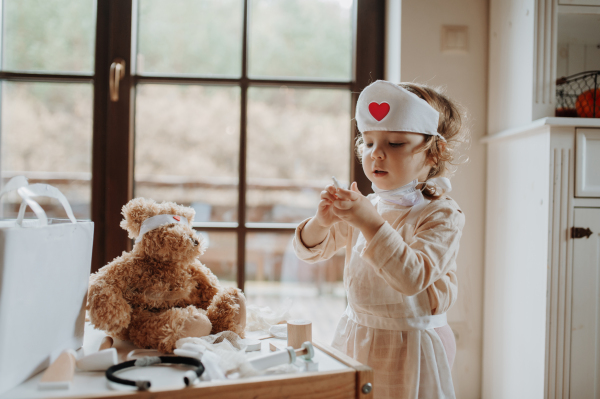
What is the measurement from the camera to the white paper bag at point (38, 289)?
0.63 meters

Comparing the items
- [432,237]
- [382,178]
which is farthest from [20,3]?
[432,237]

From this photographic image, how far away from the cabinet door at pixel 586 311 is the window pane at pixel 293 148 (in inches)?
27.7

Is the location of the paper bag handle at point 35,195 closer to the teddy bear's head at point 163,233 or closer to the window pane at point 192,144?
the teddy bear's head at point 163,233

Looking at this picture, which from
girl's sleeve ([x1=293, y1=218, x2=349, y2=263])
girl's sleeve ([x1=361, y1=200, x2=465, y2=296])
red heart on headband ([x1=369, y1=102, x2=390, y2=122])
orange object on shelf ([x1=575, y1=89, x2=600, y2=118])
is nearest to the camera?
girl's sleeve ([x1=361, y1=200, x2=465, y2=296])

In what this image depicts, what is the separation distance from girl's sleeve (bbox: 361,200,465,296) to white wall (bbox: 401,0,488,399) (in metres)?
0.47

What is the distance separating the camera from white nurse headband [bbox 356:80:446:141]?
83 cm

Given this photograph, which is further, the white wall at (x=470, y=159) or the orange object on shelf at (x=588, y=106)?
the white wall at (x=470, y=159)

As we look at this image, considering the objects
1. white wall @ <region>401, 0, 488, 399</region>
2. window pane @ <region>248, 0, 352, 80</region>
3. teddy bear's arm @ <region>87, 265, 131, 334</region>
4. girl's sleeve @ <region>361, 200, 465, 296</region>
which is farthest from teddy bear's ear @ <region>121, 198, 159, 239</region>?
white wall @ <region>401, 0, 488, 399</region>

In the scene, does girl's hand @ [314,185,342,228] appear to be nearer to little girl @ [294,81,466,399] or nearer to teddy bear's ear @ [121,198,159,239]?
little girl @ [294,81,466,399]

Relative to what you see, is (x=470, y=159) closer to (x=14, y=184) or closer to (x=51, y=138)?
(x=14, y=184)

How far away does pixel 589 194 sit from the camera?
40.7 inches

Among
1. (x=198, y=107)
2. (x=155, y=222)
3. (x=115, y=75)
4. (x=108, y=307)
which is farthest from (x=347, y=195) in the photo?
(x=115, y=75)

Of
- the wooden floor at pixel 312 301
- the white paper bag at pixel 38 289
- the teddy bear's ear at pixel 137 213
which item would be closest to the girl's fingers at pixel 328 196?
the teddy bear's ear at pixel 137 213

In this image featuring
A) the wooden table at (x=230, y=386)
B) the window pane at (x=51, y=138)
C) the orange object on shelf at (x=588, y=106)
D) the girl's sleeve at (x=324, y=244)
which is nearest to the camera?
the wooden table at (x=230, y=386)
